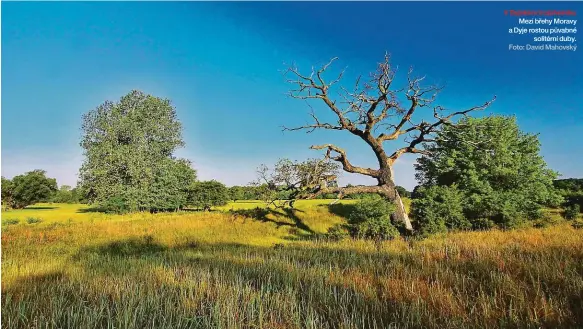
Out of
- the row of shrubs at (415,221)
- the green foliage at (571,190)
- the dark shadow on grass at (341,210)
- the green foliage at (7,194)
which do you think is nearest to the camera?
the row of shrubs at (415,221)

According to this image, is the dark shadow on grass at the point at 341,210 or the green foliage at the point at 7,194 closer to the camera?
the dark shadow on grass at the point at 341,210

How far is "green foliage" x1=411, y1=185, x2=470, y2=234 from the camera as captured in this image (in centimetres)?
2096

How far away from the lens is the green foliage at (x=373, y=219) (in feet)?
62.6

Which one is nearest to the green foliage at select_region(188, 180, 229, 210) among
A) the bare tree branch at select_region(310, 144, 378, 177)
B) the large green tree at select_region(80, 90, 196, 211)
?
the large green tree at select_region(80, 90, 196, 211)

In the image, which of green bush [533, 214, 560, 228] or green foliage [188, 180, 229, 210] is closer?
green bush [533, 214, 560, 228]

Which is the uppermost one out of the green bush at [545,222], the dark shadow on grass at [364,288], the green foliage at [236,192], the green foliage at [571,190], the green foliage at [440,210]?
the green foliage at [236,192]

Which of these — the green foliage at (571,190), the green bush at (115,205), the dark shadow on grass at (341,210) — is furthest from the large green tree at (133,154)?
the green foliage at (571,190)

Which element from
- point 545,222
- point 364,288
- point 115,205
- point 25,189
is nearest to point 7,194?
point 25,189

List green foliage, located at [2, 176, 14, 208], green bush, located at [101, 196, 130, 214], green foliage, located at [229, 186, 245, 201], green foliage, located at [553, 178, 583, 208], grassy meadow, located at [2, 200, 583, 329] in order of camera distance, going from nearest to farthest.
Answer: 1. grassy meadow, located at [2, 200, 583, 329]
2. green foliage, located at [553, 178, 583, 208]
3. green bush, located at [101, 196, 130, 214]
4. green foliage, located at [2, 176, 14, 208]
5. green foliage, located at [229, 186, 245, 201]

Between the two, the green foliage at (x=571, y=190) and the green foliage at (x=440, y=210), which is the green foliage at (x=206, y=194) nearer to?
the green foliage at (x=440, y=210)

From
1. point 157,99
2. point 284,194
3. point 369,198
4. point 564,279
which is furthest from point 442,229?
point 157,99

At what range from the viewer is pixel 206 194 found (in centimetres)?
5625

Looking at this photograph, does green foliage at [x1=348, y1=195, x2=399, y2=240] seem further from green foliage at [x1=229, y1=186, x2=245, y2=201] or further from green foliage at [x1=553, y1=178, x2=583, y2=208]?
green foliage at [x1=229, y1=186, x2=245, y2=201]

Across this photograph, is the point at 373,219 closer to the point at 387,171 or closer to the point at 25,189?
the point at 387,171
